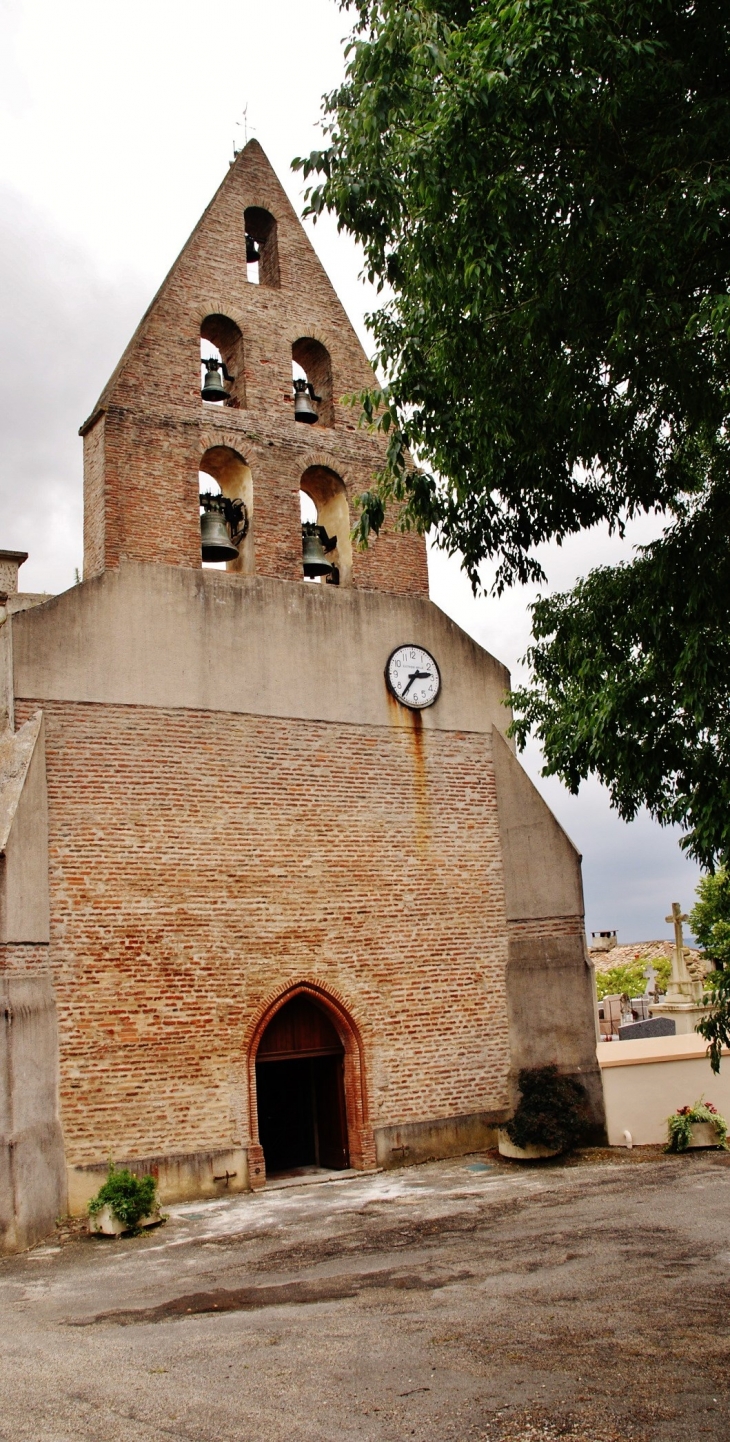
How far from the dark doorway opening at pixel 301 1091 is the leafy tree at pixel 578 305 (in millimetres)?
6752

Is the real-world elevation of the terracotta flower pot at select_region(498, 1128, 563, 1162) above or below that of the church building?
below

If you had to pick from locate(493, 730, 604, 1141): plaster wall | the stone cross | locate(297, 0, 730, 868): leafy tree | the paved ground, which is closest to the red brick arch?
the paved ground

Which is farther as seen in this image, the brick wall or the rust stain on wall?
the rust stain on wall

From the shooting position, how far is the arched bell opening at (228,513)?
14.6 m

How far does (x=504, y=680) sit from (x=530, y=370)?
8.88 metres

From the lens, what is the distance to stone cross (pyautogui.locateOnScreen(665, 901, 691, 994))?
2347 centimetres

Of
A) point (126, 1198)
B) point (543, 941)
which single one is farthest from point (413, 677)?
point (126, 1198)

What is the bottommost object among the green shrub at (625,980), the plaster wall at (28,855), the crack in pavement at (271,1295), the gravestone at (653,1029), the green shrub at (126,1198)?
the crack in pavement at (271,1295)

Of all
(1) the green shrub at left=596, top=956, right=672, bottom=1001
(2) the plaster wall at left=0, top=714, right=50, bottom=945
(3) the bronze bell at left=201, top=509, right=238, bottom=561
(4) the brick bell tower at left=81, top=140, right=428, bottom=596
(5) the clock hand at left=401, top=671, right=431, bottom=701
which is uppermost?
(4) the brick bell tower at left=81, top=140, right=428, bottom=596

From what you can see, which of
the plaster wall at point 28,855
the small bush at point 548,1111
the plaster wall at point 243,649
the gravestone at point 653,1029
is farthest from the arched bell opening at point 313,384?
the gravestone at point 653,1029

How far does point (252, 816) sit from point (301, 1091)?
3917 mm

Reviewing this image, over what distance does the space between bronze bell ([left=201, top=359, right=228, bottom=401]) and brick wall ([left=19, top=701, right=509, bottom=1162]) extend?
14.6 ft

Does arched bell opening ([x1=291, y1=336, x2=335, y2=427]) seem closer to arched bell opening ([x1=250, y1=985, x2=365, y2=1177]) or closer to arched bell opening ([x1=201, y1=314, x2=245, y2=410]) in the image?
arched bell opening ([x1=201, y1=314, x2=245, y2=410])

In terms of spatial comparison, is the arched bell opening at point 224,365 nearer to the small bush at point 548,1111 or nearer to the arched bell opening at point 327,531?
the arched bell opening at point 327,531
